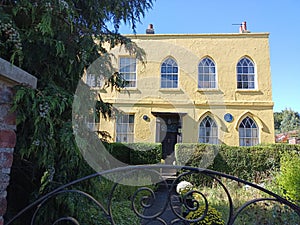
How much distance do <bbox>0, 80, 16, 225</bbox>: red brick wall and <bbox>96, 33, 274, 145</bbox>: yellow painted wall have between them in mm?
8958

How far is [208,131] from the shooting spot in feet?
34.0

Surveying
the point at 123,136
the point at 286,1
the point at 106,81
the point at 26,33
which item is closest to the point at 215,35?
the point at 286,1

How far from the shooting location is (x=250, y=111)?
10219mm

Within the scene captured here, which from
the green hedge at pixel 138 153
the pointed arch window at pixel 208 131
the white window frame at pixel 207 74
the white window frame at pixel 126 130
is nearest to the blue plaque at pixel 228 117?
the pointed arch window at pixel 208 131

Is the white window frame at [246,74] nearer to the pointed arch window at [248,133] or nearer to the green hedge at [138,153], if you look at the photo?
the pointed arch window at [248,133]

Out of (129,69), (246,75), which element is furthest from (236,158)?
(129,69)

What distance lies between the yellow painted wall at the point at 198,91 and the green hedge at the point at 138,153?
1453 millimetres

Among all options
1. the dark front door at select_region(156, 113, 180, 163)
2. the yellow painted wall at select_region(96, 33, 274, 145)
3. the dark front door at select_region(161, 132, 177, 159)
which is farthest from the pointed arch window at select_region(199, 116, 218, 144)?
the dark front door at select_region(161, 132, 177, 159)

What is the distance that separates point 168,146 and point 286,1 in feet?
23.7

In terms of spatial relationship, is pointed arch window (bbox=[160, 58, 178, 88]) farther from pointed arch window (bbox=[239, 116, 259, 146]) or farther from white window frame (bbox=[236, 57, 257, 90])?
pointed arch window (bbox=[239, 116, 259, 146])

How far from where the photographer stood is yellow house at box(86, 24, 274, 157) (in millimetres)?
10242

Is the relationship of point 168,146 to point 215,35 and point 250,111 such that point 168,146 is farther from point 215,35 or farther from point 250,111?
point 215,35

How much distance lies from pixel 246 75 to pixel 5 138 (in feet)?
36.5

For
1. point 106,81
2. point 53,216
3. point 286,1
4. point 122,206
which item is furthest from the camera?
point 286,1
